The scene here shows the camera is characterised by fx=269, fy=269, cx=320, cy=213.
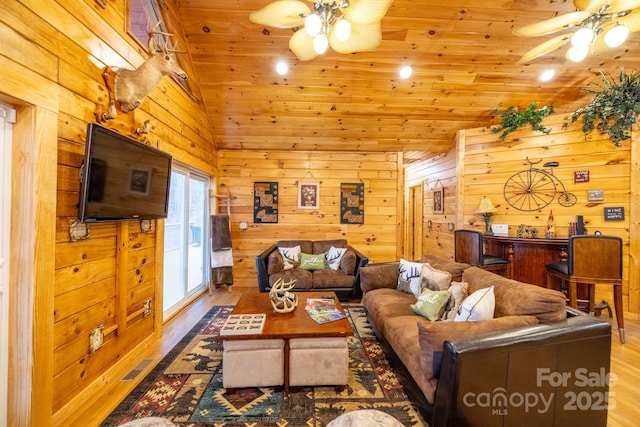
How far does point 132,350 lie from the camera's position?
7.73 feet

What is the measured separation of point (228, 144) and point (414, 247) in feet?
16.0

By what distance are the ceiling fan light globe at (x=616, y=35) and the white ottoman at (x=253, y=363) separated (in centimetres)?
333

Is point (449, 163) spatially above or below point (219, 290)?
above

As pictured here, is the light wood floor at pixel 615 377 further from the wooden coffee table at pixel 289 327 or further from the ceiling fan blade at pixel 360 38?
the ceiling fan blade at pixel 360 38

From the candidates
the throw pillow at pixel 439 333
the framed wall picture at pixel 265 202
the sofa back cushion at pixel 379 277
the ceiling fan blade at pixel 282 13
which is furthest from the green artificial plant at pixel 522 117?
the framed wall picture at pixel 265 202

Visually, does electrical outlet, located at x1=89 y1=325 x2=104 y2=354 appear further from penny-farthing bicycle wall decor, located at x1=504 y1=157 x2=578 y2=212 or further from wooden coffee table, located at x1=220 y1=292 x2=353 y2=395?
penny-farthing bicycle wall decor, located at x1=504 y1=157 x2=578 y2=212

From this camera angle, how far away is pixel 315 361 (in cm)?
192

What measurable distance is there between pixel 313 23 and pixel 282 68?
1.72 meters

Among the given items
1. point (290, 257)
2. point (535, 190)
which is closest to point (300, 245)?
point (290, 257)

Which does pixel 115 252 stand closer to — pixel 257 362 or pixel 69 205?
pixel 69 205

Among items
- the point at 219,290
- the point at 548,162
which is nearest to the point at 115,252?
the point at 219,290

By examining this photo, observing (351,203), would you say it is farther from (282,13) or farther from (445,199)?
(282,13)

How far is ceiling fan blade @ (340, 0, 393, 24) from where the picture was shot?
1.62 metres

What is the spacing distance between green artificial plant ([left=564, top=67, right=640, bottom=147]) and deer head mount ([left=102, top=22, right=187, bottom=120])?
4.65m
